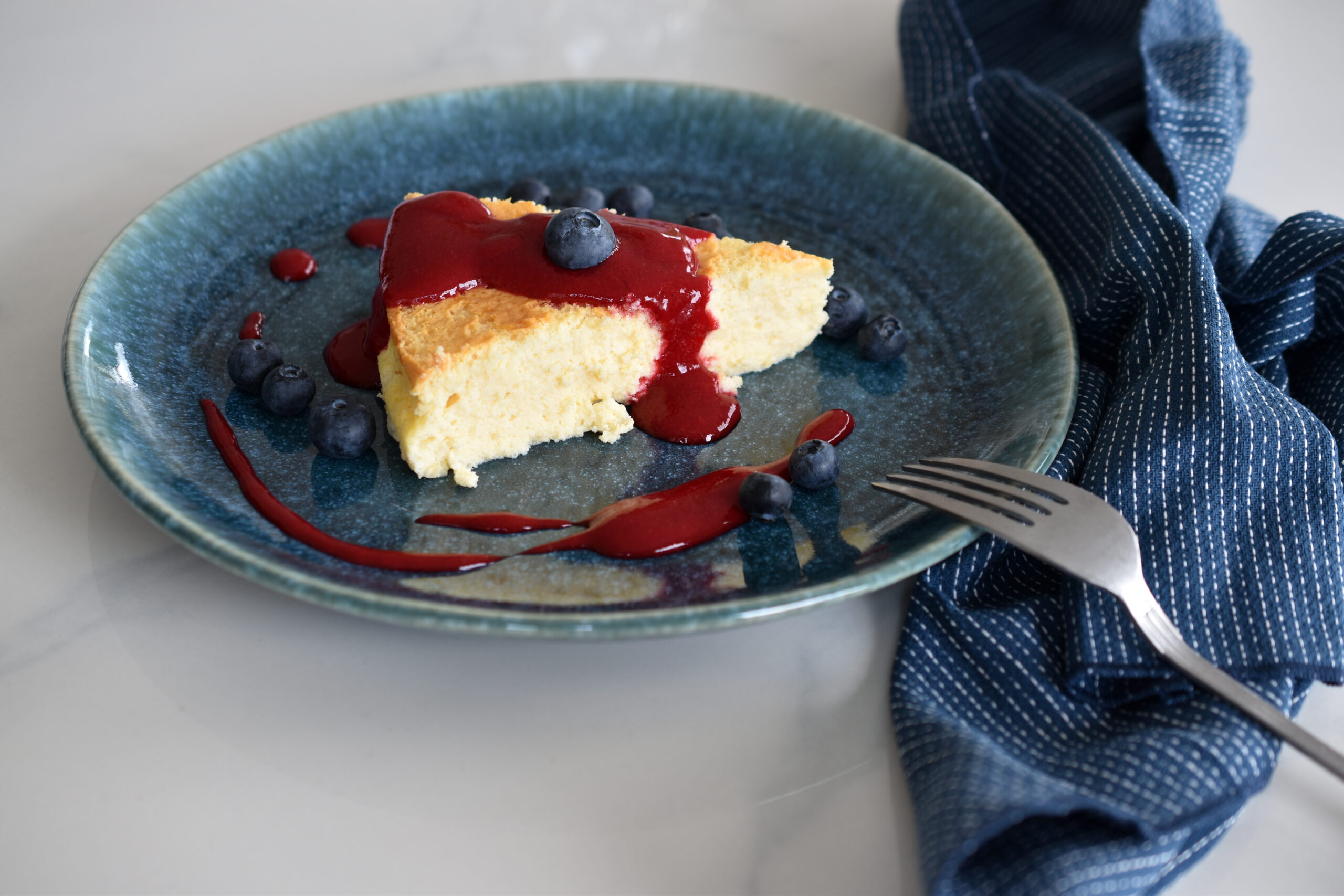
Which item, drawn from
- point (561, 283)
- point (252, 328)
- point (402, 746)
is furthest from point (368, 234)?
point (402, 746)

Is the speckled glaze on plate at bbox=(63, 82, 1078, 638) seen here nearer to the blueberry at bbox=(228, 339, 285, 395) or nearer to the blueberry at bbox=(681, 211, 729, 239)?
the blueberry at bbox=(228, 339, 285, 395)

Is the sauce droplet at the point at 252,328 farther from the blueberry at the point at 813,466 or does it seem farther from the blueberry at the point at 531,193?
the blueberry at the point at 813,466

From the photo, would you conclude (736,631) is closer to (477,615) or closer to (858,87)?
(477,615)

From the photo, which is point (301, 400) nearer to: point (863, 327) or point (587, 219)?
point (587, 219)

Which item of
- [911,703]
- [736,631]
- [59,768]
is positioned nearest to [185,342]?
[59,768]

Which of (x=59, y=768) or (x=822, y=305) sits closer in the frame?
(x=59, y=768)

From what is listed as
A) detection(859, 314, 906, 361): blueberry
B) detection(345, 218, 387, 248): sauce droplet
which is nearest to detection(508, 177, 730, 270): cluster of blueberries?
detection(345, 218, 387, 248): sauce droplet

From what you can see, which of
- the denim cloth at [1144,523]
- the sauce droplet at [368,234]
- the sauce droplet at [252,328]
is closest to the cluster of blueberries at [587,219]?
the sauce droplet at [368,234]

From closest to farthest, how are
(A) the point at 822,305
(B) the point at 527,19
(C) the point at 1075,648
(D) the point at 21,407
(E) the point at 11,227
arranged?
(C) the point at 1075,648 → (D) the point at 21,407 → (A) the point at 822,305 → (E) the point at 11,227 → (B) the point at 527,19
